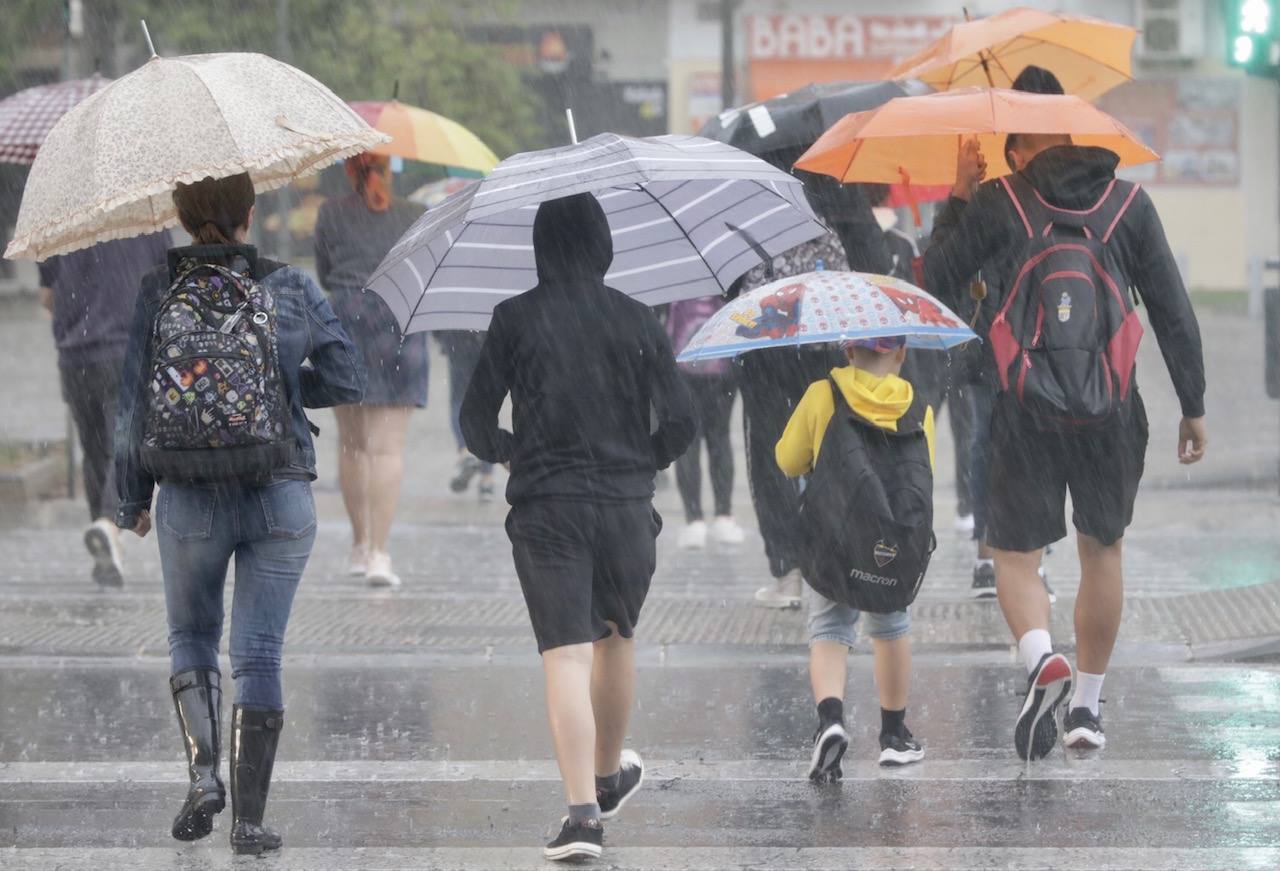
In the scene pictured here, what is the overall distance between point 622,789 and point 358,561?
4.35 meters

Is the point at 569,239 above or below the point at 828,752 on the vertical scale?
above

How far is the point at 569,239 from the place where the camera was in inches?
→ 186

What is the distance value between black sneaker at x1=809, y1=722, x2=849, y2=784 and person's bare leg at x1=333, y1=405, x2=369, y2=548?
3.96 m

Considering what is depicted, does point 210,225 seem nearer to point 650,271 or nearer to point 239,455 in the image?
point 239,455

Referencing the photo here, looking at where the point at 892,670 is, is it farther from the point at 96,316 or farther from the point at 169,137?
the point at 96,316

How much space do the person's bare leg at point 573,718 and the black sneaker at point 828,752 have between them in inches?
34.3

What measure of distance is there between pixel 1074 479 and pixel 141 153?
9.10 feet

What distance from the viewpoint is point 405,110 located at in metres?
9.27

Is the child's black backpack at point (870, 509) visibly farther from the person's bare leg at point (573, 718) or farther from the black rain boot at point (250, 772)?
the black rain boot at point (250, 772)

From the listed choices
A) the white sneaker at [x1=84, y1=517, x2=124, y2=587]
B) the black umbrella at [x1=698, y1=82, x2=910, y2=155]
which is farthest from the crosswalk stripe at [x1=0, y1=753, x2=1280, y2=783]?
the white sneaker at [x1=84, y1=517, x2=124, y2=587]

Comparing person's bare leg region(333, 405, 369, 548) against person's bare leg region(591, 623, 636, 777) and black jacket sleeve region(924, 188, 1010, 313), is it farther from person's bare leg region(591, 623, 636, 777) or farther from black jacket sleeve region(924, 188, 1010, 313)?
person's bare leg region(591, 623, 636, 777)

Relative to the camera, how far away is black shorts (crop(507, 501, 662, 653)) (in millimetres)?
4664

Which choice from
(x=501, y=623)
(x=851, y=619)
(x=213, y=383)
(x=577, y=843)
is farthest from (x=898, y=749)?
(x=501, y=623)

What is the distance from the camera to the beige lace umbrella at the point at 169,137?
445 cm
